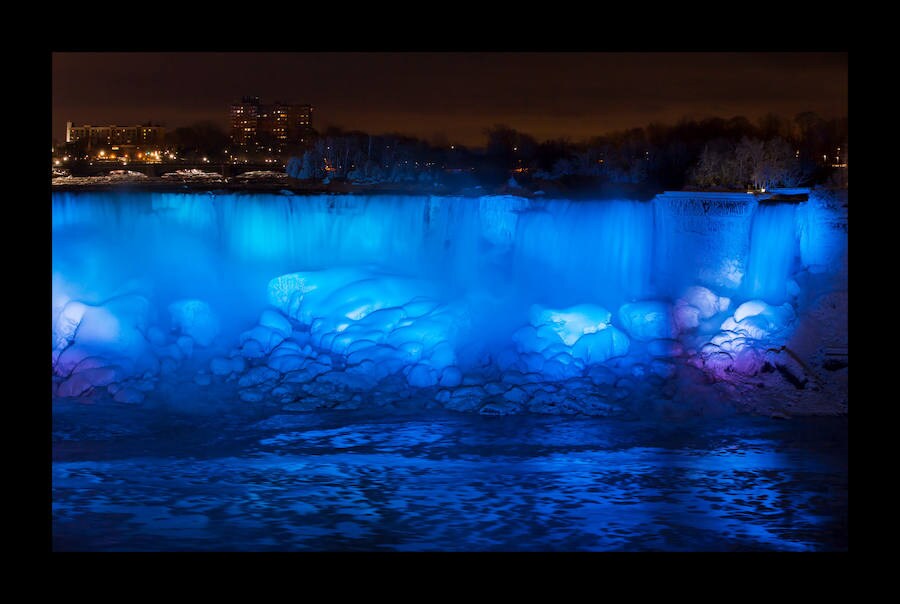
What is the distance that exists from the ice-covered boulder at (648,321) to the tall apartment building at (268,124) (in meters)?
7.19

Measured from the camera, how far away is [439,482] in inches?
418

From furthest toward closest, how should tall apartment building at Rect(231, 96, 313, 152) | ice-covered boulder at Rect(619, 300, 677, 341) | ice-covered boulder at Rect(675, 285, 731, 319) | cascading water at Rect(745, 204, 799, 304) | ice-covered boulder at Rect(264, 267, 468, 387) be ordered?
1. tall apartment building at Rect(231, 96, 313, 152)
2. cascading water at Rect(745, 204, 799, 304)
3. ice-covered boulder at Rect(675, 285, 731, 319)
4. ice-covered boulder at Rect(619, 300, 677, 341)
5. ice-covered boulder at Rect(264, 267, 468, 387)

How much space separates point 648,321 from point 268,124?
8700mm

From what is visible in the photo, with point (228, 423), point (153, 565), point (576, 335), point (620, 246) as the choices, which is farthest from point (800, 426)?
point (153, 565)

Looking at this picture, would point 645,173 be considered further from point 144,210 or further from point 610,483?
point 610,483

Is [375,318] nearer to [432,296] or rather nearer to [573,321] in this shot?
[432,296]

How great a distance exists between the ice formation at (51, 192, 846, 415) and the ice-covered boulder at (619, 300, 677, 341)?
0.09 feet

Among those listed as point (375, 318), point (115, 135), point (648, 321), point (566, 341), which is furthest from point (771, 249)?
point (115, 135)

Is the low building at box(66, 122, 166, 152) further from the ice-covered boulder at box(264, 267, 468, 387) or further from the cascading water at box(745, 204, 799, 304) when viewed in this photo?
the cascading water at box(745, 204, 799, 304)

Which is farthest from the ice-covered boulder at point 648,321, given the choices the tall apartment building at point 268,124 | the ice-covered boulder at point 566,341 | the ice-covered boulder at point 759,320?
the tall apartment building at point 268,124

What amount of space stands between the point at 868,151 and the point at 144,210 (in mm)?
13522

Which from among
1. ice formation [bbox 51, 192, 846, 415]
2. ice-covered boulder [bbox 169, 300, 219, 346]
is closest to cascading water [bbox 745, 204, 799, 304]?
ice formation [bbox 51, 192, 846, 415]

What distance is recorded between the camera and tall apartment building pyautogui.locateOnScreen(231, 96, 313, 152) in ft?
65.5

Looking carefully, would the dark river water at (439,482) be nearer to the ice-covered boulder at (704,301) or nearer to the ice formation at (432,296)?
the ice formation at (432,296)
